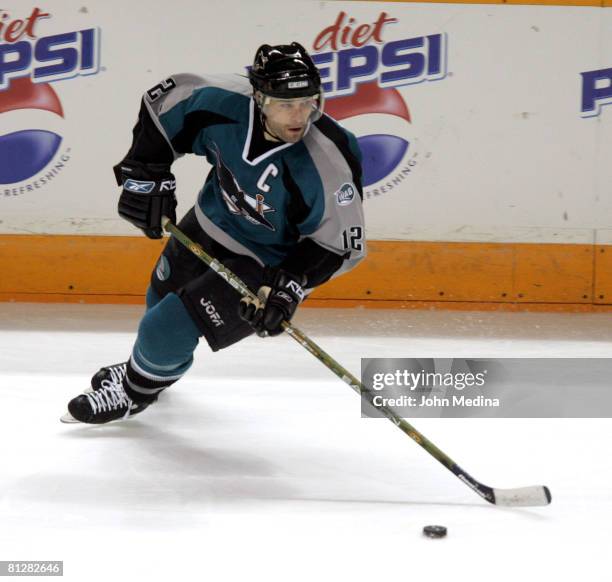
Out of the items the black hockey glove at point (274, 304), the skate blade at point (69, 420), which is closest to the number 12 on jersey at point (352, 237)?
the black hockey glove at point (274, 304)

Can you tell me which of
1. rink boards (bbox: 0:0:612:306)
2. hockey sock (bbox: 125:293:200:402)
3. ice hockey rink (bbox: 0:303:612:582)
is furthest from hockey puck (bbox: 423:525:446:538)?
rink boards (bbox: 0:0:612:306)

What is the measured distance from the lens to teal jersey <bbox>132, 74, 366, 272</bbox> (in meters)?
2.80

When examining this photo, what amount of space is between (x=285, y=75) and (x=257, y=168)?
0.99 ft

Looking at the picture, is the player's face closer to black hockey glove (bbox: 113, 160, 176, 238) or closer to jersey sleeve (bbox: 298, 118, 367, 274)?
jersey sleeve (bbox: 298, 118, 367, 274)

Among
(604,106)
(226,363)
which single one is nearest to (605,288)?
(604,106)

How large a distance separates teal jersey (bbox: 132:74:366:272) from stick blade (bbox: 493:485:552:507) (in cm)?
72

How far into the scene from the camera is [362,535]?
231cm

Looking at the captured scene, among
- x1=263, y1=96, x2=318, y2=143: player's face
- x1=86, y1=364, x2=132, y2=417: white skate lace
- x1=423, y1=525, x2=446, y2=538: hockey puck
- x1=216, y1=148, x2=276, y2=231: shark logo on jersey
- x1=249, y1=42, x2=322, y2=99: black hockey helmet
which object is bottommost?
x1=423, y1=525, x2=446, y2=538: hockey puck

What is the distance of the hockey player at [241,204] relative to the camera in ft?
8.95

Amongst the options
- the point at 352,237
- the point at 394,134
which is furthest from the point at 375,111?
the point at 352,237

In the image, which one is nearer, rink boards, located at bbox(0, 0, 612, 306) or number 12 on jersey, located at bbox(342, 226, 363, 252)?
number 12 on jersey, located at bbox(342, 226, 363, 252)
